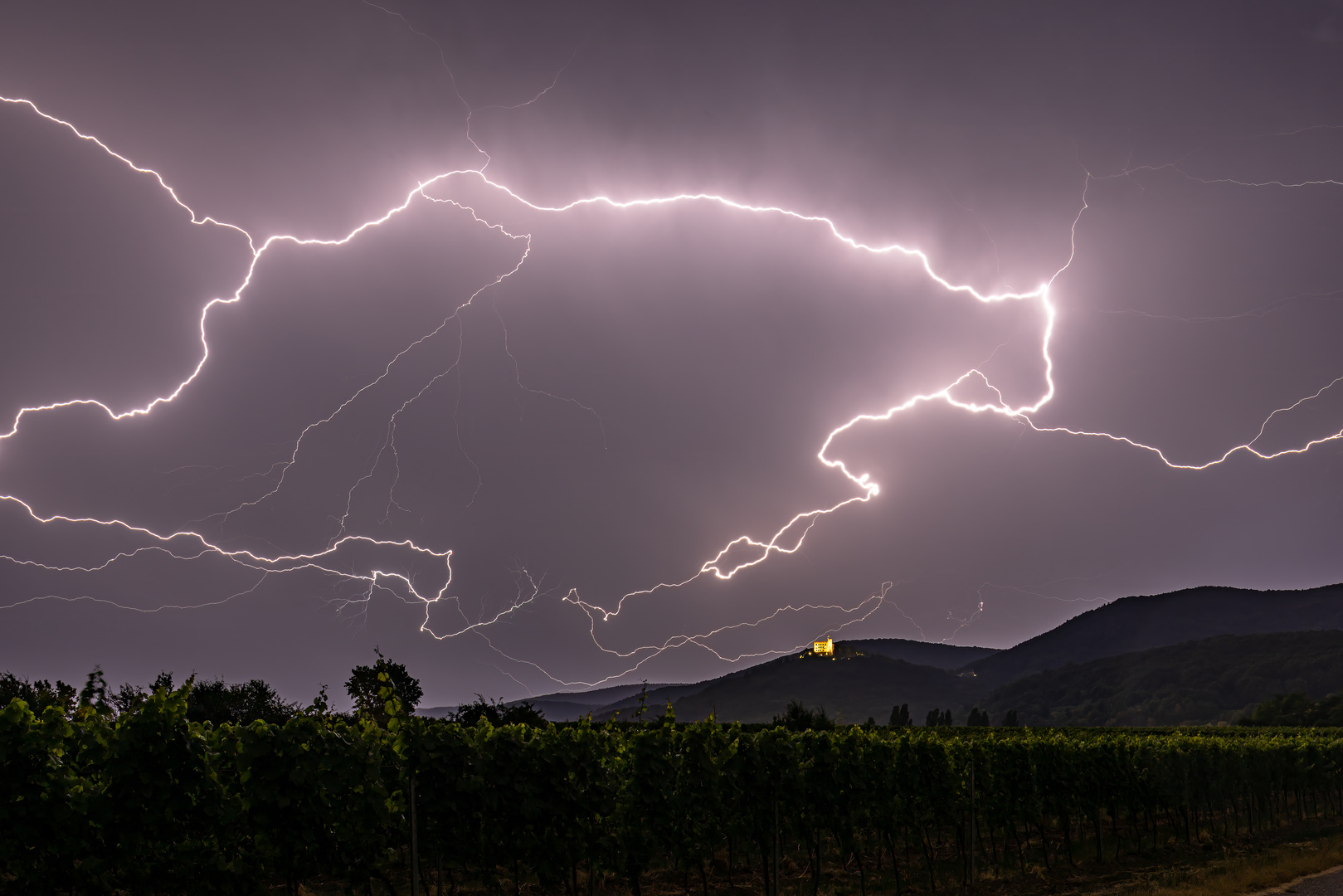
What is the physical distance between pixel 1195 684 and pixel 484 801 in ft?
653

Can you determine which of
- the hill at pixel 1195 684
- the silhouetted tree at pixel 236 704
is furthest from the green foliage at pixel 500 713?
the hill at pixel 1195 684

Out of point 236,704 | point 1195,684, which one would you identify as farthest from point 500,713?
point 1195,684

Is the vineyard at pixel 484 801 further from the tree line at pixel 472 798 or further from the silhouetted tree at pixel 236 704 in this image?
the silhouetted tree at pixel 236 704

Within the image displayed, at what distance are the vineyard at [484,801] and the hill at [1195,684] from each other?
152 m

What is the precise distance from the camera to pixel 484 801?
35.0 ft

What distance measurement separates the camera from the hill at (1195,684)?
15450 cm

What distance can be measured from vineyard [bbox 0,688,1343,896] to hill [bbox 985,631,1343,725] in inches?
5969

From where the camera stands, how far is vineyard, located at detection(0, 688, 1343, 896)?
8141 mm

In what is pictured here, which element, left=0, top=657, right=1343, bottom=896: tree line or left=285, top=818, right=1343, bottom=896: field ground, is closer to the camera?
left=0, top=657, right=1343, bottom=896: tree line

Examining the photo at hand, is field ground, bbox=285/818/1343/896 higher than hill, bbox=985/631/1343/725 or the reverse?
higher

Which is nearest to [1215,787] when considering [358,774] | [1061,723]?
[358,774]

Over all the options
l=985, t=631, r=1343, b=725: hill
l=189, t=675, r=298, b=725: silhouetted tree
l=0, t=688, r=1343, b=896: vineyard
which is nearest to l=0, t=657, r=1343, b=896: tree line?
l=0, t=688, r=1343, b=896: vineyard

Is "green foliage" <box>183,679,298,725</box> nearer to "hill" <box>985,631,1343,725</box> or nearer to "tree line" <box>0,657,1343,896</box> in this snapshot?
"tree line" <box>0,657,1343,896</box>

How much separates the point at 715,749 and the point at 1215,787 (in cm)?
1739
